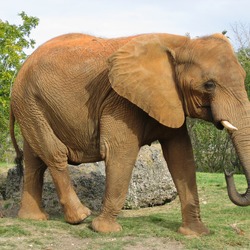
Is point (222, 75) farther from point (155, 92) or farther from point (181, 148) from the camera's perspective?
point (181, 148)

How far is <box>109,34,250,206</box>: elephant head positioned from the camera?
6344mm

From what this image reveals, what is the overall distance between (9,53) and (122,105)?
39.1ft

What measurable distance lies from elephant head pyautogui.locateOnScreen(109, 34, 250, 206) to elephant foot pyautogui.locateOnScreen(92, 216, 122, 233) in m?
1.41

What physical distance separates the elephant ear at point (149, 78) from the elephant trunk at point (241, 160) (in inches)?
31.9

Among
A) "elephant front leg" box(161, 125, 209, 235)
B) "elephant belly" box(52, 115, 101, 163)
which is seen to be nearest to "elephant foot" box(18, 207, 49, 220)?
"elephant belly" box(52, 115, 101, 163)

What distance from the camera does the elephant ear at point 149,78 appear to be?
6762 mm

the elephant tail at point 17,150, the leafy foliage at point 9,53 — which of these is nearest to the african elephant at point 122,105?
the elephant tail at point 17,150

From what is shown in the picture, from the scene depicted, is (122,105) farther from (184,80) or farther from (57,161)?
(57,161)

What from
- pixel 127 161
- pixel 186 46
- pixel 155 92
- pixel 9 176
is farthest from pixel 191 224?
pixel 9 176

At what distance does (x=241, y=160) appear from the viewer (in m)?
6.12

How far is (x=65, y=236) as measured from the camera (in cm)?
695

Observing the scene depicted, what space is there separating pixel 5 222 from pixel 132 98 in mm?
2276

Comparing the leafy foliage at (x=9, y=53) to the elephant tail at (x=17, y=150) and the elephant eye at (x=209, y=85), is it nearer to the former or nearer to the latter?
the elephant tail at (x=17, y=150)

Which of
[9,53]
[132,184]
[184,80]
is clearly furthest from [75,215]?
[9,53]
